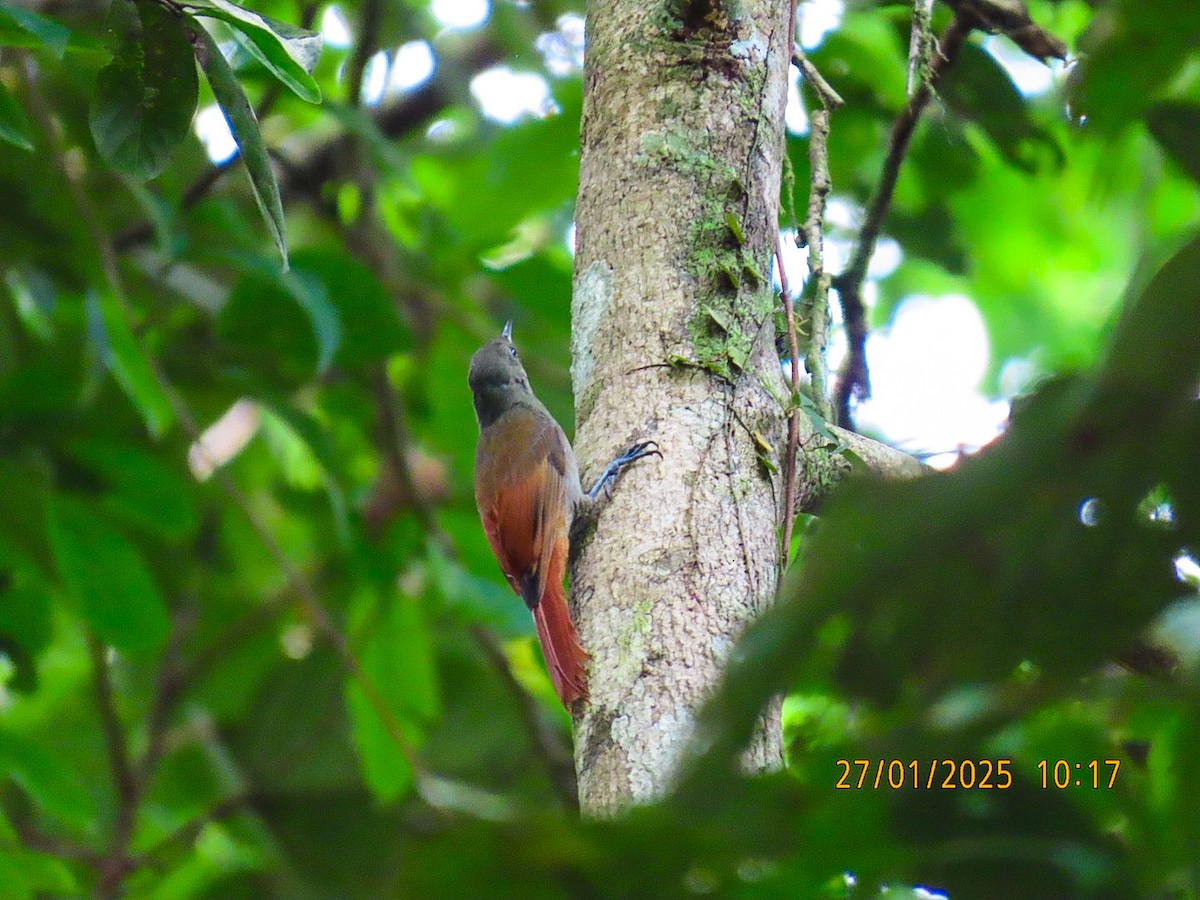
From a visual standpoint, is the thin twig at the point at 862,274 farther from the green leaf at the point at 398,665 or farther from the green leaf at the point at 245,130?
the green leaf at the point at 398,665

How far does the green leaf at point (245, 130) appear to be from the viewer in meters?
1.79

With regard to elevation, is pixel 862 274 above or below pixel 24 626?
above

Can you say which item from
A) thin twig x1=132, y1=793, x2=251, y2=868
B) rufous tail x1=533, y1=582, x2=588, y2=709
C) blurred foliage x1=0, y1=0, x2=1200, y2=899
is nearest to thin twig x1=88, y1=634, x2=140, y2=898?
blurred foliage x1=0, y1=0, x2=1200, y2=899

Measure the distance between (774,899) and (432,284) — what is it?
385 cm

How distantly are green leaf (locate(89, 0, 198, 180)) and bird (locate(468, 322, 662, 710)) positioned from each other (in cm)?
89

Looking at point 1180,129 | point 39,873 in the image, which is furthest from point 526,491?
point 1180,129

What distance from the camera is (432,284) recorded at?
4.47 m

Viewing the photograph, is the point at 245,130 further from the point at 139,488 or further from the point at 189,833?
the point at 189,833

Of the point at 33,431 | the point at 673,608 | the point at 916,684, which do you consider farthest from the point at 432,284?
the point at 916,684

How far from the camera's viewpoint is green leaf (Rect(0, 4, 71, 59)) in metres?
1.82

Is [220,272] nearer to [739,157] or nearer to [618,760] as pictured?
[739,157]

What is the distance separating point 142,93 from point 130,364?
129 cm
